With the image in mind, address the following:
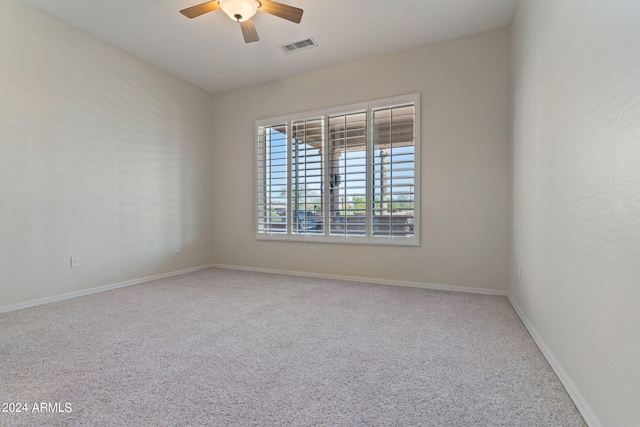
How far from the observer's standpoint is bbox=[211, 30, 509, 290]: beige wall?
138 inches

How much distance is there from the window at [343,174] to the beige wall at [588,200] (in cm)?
162

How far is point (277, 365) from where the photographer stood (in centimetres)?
187

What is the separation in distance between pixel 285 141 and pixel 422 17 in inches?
92.7

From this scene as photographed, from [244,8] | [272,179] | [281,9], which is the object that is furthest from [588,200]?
[272,179]

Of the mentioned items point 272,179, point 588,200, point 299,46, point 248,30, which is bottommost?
point 588,200

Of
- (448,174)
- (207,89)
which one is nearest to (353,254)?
(448,174)

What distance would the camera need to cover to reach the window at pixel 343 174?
12.9ft

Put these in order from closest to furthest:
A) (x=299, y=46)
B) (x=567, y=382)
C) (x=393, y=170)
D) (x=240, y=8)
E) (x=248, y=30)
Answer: (x=567, y=382) → (x=240, y=8) → (x=248, y=30) → (x=299, y=46) → (x=393, y=170)

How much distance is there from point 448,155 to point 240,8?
2648 mm

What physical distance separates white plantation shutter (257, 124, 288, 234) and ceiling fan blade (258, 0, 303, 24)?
1.96 metres

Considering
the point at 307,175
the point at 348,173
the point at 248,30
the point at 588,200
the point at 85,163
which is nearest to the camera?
the point at 588,200

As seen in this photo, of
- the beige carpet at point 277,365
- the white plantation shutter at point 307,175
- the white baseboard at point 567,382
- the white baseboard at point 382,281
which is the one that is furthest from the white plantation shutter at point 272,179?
the white baseboard at point 567,382

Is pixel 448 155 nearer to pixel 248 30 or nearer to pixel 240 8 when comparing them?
pixel 248 30

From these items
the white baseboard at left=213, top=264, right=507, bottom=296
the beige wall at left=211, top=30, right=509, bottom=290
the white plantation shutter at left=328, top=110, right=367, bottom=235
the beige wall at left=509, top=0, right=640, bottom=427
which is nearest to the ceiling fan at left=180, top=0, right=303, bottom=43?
the beige wall at left=211, top=30, right=509, bottom=290
